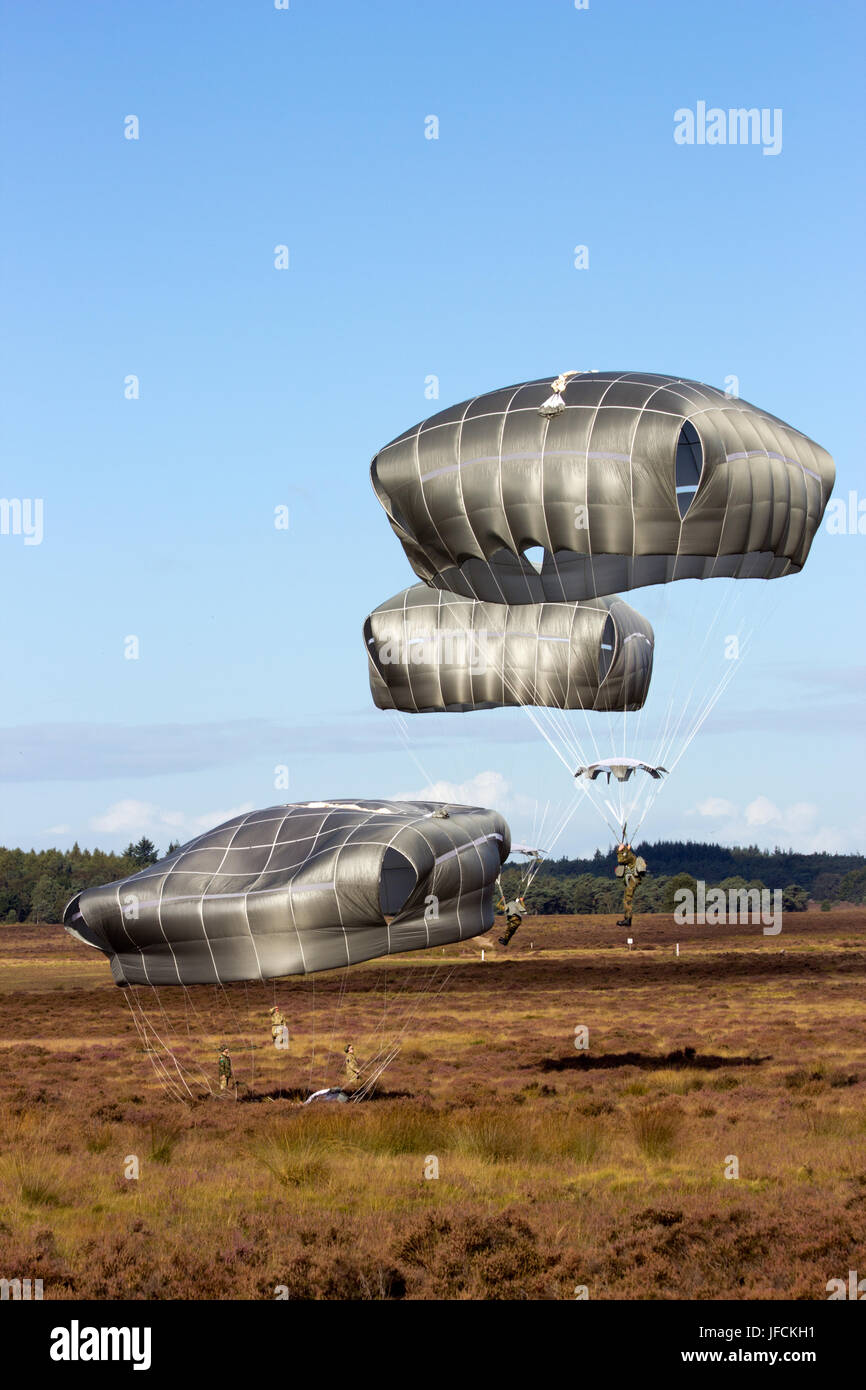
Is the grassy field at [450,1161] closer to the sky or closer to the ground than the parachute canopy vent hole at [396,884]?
closer to the ground

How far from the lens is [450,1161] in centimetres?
2014

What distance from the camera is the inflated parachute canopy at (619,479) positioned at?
23516mm

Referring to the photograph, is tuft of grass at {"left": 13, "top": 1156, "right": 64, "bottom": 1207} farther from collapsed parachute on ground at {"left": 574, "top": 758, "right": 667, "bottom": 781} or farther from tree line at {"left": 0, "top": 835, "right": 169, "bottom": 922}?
tree line at {"left": 0, "top": 835, "right": 169, "bottom": 922}

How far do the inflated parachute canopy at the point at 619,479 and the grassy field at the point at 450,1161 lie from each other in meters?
9.22

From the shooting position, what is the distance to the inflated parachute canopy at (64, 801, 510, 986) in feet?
65.4

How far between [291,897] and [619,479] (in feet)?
28.7

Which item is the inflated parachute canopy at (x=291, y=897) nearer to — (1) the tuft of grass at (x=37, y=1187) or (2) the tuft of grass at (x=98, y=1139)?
(2) the tuft of grass at (x=98, y=1139)

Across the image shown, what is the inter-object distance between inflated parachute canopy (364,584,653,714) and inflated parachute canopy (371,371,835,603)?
828 cm
